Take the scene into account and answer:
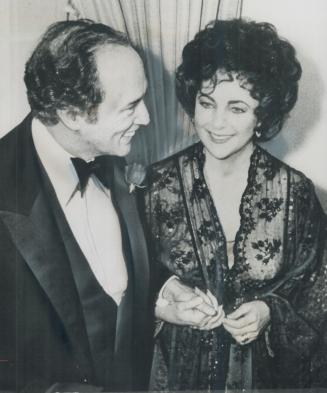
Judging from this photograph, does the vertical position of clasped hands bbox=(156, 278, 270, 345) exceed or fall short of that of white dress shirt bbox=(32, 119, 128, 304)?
it falls short

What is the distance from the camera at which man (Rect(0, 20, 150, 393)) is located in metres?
2.94

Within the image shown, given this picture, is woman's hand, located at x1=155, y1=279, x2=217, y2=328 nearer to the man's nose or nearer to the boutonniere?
the boutonniere

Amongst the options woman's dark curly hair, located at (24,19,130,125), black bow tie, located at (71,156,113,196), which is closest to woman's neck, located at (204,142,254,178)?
black bow tie, located at (71,156,113,196)

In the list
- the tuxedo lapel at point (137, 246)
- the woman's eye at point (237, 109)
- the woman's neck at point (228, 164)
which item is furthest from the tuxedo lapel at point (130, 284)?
the woman's eye at point (237, 109)

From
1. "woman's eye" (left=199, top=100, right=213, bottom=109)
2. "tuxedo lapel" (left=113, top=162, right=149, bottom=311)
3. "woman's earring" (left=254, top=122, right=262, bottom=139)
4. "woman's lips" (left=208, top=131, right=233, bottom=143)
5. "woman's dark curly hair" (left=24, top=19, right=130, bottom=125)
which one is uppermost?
"woman's dark curly hair" (left=24, top=19, right=130, bottom=125)

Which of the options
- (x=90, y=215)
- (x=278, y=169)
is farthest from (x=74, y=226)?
(x=278, y=169)

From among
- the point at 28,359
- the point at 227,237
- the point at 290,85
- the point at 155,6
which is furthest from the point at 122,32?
the point at 28,359

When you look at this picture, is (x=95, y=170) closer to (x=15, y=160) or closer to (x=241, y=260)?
(x=15, y=160)

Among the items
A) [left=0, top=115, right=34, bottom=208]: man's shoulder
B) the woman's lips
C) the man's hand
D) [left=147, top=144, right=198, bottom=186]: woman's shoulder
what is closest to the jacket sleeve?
the man's hand

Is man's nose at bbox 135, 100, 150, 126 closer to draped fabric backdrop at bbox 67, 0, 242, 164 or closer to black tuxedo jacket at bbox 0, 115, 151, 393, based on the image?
draped fabric backdrop at bbox 67, 0, 242, 164

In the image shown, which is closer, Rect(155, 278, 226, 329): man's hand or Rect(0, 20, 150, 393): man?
Rect(0, 20, 150, 393): man

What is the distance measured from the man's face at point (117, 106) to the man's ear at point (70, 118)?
0.02 meters

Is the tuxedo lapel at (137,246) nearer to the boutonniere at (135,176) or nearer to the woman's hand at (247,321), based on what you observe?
the boutonniere at (135,176)

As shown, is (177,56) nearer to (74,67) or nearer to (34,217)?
(74,67)
